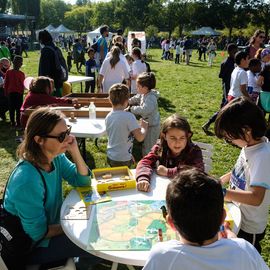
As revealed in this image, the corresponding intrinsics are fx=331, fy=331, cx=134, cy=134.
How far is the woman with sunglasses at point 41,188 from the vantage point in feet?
6.68

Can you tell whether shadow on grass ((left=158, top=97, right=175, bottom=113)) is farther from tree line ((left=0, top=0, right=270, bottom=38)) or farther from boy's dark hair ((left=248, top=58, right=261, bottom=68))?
tree line ((left=0, top=0, right=270, bottom=38))

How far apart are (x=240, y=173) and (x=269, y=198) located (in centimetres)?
24

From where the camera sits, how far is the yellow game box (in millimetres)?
2426

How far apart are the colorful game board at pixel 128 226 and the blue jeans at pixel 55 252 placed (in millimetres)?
313

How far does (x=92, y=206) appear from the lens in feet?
7.26

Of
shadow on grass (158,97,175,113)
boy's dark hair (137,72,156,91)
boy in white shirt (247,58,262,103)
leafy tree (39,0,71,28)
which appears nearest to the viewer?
boy's dark hair (137,72,156,91)

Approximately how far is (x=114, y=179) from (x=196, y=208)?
1423 millimetres

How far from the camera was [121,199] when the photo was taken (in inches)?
91.1

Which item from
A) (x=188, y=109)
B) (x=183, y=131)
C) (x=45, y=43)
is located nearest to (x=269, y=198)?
(x=183, y=131)

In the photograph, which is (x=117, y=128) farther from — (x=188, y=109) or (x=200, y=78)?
(x=200, y=78)

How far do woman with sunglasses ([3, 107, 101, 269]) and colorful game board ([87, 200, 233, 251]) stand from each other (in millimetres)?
322

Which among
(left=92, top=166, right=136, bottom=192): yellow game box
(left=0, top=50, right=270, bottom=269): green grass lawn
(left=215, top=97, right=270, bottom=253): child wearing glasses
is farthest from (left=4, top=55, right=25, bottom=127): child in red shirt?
(left=215, top=97, right=270, bottom=253): child wearing glasses

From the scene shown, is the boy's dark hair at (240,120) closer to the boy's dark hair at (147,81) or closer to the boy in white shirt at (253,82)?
the boy's dark hair at (147,81)

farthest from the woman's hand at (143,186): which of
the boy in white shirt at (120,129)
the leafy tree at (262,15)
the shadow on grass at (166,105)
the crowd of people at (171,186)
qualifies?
the leafy tree at (262,15)
